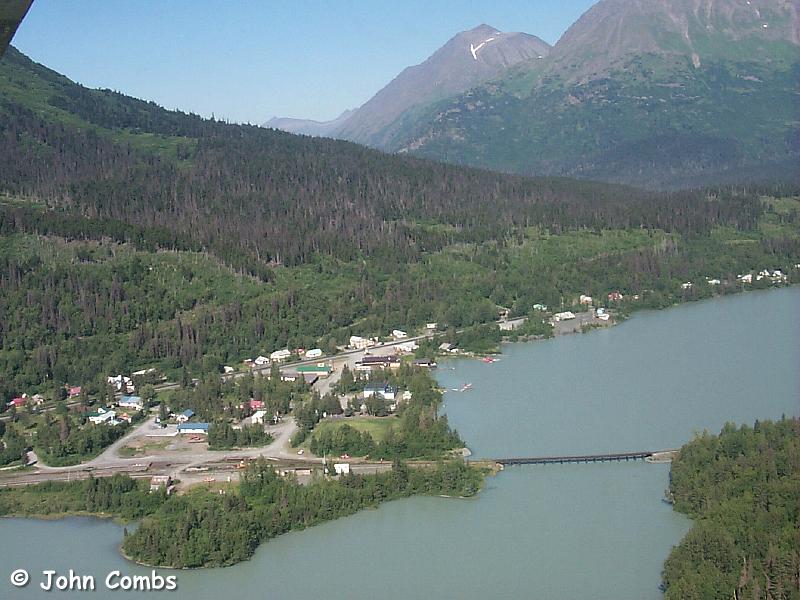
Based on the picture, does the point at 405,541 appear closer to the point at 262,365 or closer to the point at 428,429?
the point at 428,429

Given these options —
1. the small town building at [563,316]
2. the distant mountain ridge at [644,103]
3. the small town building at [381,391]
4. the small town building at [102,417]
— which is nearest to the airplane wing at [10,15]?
the small town building at [102,417]

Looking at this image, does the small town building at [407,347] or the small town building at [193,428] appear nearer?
the small town building at [193,428]

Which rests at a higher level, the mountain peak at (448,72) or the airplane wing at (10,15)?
the mountain peak at (448,72)

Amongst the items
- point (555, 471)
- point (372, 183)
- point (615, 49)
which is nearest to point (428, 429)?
point (555, 471)

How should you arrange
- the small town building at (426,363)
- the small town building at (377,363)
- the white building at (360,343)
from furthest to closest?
the white building at (360,343) < the small town building at (426,363) < the small town building at (377,363)

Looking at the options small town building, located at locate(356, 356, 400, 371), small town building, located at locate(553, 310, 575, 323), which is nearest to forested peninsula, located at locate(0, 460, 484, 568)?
small town building, located at locate(356, 356, 400, 371)

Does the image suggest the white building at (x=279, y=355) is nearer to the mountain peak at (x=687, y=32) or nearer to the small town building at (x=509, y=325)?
the small town building at (x=509, y=325)

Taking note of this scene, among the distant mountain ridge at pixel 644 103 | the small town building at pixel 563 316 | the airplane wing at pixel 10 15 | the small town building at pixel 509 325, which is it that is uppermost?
the distant mountain ridge at pixel 644 103

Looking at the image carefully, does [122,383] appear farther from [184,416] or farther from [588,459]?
[588,459]
